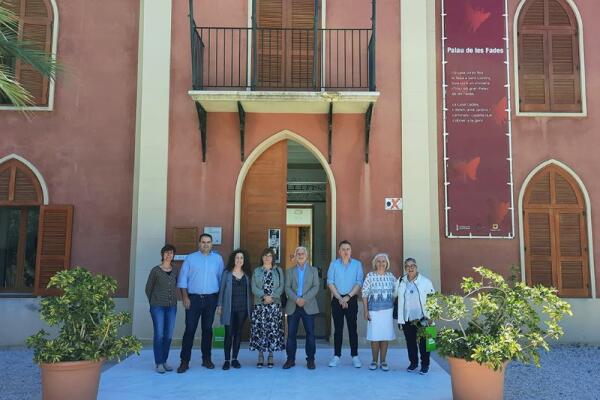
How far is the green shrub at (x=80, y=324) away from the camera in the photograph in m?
5.24

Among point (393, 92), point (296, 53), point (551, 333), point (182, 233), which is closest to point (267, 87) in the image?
point (296, 53)

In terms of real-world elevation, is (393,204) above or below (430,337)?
above

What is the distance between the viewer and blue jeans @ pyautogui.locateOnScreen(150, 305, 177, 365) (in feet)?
22.1

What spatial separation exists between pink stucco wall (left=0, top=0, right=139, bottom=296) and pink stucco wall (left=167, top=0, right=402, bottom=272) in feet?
3.14

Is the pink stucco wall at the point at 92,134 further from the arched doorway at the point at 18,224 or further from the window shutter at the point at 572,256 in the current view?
the window shutter at the point at 572,256

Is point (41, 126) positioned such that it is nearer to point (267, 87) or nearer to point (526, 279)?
point (267, 87)

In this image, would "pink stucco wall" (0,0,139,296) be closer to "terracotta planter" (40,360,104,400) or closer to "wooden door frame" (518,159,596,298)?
"terracotta planter" (40,360,104,400)

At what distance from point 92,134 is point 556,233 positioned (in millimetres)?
8040

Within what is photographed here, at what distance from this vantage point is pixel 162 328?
22.1 ft

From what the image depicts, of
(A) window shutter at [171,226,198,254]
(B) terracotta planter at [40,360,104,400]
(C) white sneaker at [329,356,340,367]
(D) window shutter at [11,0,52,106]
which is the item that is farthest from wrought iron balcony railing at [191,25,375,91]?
(B) terracotta planter at [40,360,104,400]

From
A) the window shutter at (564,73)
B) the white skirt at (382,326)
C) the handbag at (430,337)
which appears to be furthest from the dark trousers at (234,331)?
the window shutter at (564,73)

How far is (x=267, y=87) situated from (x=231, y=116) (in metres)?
0.82

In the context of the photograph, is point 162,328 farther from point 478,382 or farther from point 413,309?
point 478,382

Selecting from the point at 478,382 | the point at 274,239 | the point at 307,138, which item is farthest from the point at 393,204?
the point at 478,382
